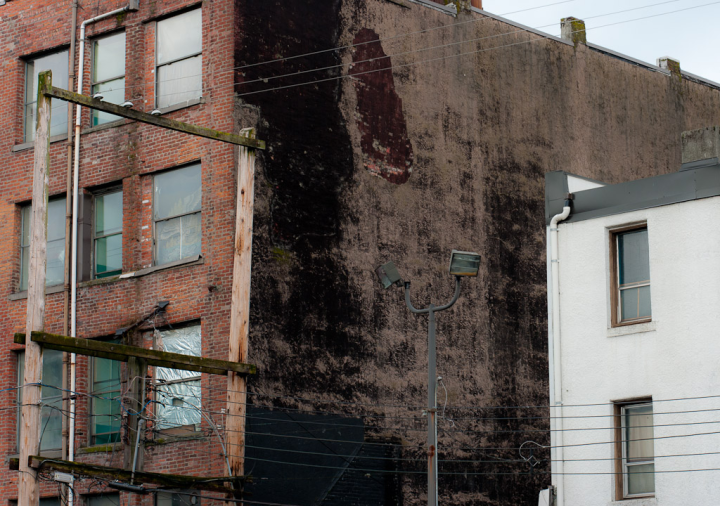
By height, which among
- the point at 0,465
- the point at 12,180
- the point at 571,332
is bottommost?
the point at 0,465

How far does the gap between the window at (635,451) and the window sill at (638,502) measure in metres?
0.16

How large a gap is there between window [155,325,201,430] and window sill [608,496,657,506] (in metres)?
9.15

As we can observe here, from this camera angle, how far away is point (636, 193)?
21.0 m

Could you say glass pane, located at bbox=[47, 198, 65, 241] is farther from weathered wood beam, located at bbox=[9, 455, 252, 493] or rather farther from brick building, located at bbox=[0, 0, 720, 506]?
weathered wood beam, located at bbox=[9, 455, 252, 493]

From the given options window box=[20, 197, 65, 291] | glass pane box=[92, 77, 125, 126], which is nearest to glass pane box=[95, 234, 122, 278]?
Result: window box=[20, 197, 65, 291]

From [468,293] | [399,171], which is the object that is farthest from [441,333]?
[399,171]

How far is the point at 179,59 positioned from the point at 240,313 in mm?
8568

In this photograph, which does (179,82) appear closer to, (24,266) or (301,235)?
(301,235)

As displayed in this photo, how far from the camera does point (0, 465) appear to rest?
88.5ft

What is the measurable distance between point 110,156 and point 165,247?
2690 millimetres

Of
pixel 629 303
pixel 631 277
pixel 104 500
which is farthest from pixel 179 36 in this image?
pixel 629 303

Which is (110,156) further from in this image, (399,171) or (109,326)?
(399,171)

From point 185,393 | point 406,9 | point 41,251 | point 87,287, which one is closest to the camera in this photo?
point 41,251

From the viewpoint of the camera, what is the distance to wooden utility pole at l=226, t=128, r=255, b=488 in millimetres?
20172
